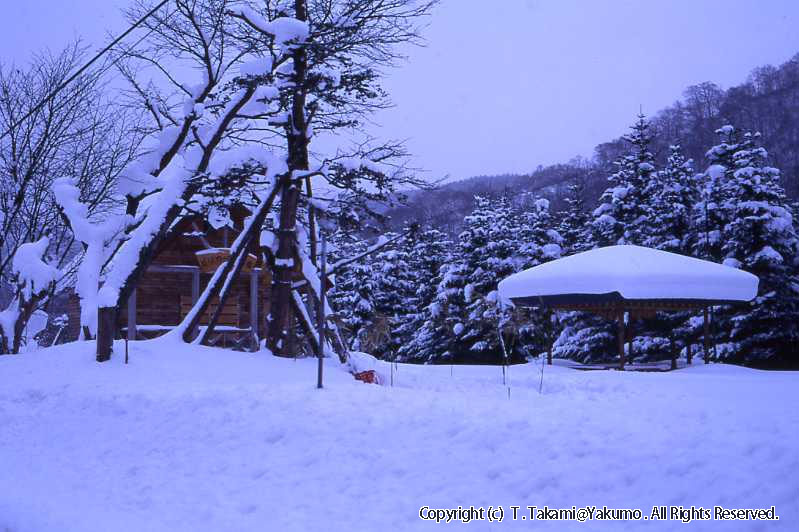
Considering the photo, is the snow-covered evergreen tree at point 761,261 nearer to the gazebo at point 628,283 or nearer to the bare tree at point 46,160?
the gazebo at point 628,283

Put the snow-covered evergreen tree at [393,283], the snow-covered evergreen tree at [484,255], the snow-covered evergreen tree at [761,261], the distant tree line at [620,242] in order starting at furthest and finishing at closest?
the snow-covered evergreen tree at [393,283], the snow-covered evergreen tree at [484,255], the distant tree line at [620,242], the snow-covered evergreen tree at [761,261]

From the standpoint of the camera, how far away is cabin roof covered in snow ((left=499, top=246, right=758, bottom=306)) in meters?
14.9

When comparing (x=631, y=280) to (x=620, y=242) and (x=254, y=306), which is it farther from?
(x=620, y=242)

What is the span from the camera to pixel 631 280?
48.8 ft

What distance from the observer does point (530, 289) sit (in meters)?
16.3

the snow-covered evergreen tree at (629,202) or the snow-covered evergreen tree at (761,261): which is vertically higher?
the snow-covered evergreen tree at (629,202)

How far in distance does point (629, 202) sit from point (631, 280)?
13.9m

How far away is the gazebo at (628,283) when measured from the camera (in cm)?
1495

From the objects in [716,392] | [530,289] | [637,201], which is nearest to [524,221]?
[637,201]

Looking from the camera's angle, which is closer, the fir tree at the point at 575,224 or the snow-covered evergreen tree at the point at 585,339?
the snow-covered evergreen tree at the point at 585,339

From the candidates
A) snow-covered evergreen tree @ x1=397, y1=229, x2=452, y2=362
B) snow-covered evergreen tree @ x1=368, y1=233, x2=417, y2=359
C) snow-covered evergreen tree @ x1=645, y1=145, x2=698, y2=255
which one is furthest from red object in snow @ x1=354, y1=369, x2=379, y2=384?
snow-covered evergreen tree @ x1=368, y1=233, x2=417, y2=359

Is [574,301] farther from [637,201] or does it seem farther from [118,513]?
[637,201]

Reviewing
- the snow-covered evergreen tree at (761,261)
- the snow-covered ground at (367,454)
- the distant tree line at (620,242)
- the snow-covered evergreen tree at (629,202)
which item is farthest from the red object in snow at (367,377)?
the snow-covered evergreen tree at (629,202)

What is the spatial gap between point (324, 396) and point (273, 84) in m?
7.02
